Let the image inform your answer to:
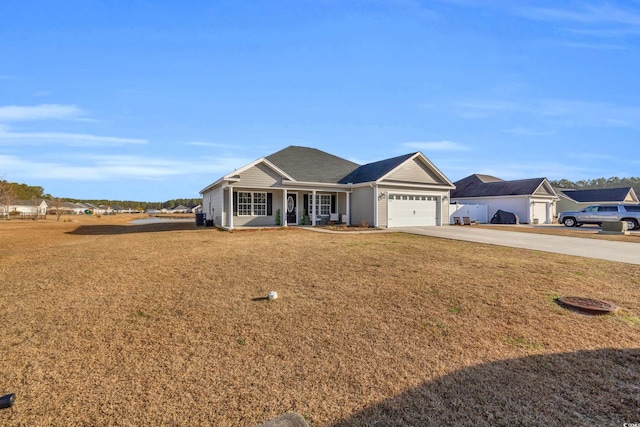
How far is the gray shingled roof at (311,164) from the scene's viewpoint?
21.5 metres

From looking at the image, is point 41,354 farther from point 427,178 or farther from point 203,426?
point 427,178

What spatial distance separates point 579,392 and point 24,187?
109 m

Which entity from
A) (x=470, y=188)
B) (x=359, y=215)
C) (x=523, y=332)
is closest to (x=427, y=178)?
(x=359, y=215)

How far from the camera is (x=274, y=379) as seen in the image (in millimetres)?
3209

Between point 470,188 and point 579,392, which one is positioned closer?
point 579,392

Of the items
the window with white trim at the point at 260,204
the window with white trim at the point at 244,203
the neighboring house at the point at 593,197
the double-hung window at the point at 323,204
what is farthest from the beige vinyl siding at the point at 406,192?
the neighboring house at the point at 593,197

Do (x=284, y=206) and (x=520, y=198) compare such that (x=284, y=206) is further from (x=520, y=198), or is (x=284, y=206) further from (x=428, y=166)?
(x=520, y=198)

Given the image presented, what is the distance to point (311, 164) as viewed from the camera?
23.6 metres

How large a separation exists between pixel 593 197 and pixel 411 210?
31.2 m

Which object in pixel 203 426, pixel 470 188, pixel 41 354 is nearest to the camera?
pixel 203 426

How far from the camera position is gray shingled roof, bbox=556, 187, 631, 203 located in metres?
36.7

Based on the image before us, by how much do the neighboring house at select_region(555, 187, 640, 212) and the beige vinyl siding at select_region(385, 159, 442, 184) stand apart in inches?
1052

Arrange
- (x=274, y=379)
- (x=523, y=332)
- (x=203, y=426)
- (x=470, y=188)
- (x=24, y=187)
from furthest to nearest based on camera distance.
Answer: (x=24, y=187) < (x=470, y=188) < (x=523, y=332) < (x=274, y=379) < (x=203, y=426)

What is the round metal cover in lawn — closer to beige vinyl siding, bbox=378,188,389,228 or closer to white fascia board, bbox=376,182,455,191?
beige vinyl siding, bbox=378,188,389,228
